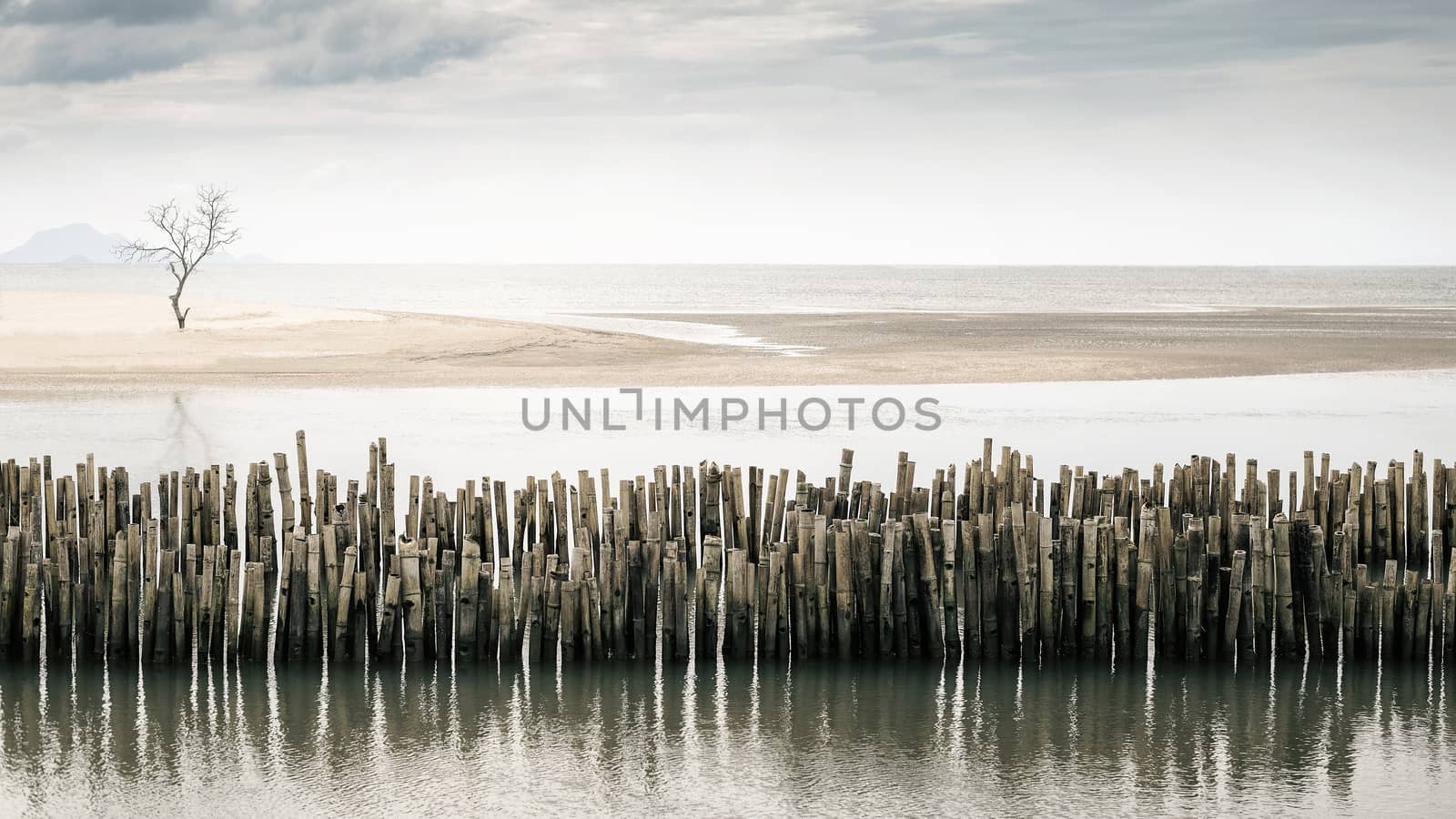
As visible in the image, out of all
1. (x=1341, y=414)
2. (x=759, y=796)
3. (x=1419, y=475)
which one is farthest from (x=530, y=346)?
(x=759, y=796)

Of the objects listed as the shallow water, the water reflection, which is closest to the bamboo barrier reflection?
the water reflection

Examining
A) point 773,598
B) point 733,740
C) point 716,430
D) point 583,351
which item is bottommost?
point 733,740

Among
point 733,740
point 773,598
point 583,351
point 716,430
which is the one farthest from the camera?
point 583,351

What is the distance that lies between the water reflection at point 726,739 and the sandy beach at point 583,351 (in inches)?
842

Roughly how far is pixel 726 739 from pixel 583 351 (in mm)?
31626

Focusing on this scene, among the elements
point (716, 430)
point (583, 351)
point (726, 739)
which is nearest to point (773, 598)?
point (726, 739)

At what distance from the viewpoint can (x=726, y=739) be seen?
9.36 metres

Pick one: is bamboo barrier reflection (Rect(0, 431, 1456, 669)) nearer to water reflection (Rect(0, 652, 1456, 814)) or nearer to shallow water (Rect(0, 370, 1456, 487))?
water reflection (Rect(0, 652, 1456, 814))

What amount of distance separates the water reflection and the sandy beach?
21385mm

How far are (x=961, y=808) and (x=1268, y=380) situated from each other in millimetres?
27173

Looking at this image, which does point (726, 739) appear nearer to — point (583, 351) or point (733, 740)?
point (733, 740)

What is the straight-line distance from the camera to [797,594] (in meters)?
10.5

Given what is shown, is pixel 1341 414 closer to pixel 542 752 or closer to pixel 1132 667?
pixel 1132 667

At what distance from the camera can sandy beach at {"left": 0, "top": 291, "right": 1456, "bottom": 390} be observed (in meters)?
32.8
